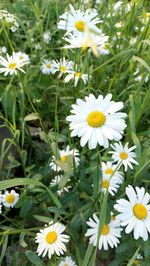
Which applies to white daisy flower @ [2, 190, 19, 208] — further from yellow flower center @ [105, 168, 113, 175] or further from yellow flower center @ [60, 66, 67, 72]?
yellow flower center @ [60, 66, 67, 72]

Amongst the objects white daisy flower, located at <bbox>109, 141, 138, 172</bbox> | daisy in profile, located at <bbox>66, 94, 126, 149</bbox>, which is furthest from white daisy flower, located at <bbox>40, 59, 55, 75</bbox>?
daisy in profile, located at <bbox>66, 94, 126, 149</bbox>

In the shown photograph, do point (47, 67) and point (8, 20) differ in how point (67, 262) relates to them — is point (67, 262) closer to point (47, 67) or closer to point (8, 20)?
point (47, 67)

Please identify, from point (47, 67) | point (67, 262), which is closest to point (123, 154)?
point (67, 262)

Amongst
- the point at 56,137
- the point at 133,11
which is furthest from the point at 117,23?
the point at 56,137

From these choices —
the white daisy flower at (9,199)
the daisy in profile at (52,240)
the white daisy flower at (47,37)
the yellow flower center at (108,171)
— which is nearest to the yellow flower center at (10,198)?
the white daisy flower at (9,199)

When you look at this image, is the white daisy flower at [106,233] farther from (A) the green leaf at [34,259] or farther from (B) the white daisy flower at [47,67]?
(B) the white daisy flower at [47,67]

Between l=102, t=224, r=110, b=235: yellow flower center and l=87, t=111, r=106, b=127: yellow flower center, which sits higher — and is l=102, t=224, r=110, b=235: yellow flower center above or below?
below

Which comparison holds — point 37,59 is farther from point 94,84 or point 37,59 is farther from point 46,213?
point 46,213
